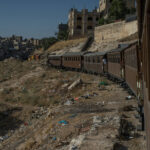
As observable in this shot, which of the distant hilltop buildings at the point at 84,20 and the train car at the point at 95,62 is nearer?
the train car at the point at 95,62

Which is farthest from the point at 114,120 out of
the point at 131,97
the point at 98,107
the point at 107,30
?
the point at 107,30

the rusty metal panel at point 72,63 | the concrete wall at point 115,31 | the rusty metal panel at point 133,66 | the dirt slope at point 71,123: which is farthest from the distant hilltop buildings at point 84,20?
the rusty metal panel at point 133,66

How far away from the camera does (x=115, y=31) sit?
3988cm

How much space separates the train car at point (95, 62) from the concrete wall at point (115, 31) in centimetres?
1524

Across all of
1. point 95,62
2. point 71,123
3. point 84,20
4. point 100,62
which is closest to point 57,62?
point 95,62

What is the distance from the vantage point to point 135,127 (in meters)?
6.99

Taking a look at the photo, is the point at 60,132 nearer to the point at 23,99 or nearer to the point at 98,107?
the point at 98,107

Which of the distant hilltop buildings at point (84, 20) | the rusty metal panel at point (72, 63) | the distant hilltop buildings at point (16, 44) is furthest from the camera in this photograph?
the distant hilltop buildings at point (16, 44)

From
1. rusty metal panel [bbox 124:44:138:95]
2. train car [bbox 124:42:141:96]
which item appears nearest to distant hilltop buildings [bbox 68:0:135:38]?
rusty metal panel [bbox 124:44:138:95]

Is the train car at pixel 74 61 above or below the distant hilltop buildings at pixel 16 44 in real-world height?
below

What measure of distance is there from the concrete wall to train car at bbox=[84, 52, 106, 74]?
50.0ft

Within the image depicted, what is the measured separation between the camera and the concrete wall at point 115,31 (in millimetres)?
36219

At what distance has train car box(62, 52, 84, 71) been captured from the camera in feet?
83.7

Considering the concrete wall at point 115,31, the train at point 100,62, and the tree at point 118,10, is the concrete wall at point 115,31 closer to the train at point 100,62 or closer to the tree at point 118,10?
the tree at point 118,10
